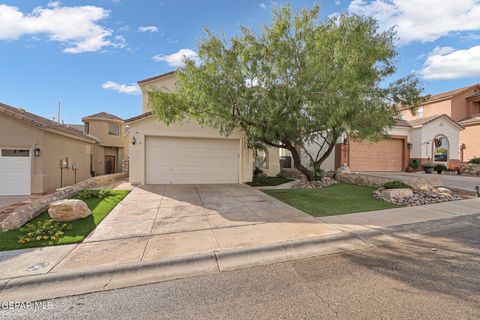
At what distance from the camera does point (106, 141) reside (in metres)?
22.2

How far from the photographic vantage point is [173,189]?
420 inches

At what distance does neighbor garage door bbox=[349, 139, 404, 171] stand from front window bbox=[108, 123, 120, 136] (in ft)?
67.8

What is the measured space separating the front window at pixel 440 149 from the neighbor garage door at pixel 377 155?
8.92 ft

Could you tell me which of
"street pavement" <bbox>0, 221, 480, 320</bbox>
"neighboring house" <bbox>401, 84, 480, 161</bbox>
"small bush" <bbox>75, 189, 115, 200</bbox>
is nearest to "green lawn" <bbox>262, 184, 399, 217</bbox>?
"street pavement" <bbox>0, 221, 480, 320</bbox>

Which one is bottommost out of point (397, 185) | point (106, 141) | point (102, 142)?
point (397, 185)

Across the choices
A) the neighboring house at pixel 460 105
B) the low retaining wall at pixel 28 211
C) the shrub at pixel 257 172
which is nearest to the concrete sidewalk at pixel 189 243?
the low retaining wall at pixel 28 211

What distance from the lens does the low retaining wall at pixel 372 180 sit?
9.56m

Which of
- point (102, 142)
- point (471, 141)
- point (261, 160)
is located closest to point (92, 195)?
point (261, 160)

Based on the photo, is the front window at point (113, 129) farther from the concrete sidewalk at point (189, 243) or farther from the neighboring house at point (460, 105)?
the neighboring house at point (460, 105)

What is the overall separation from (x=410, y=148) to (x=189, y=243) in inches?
797

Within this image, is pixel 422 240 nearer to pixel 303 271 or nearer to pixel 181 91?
pixel 303 271

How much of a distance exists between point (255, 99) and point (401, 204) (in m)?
5.97

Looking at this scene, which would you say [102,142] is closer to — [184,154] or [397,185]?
[184,154]

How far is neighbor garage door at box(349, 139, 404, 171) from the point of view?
1730 cm
